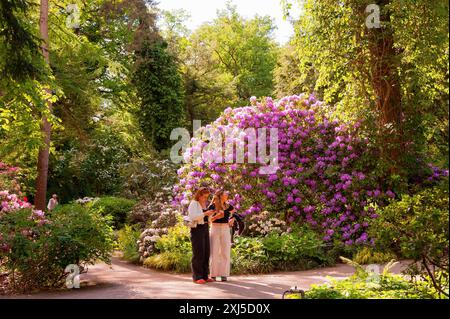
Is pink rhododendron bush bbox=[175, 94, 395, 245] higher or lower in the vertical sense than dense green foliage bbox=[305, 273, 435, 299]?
higher

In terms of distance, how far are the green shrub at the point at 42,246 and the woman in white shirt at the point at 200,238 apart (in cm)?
160

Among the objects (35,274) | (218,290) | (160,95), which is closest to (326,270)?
(218,290)

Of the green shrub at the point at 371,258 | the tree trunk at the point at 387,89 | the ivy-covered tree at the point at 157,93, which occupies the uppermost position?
the ivy-covered tree at the point at 157,93

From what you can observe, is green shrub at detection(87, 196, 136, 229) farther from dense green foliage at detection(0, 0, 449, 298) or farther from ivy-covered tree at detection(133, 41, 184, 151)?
ivy-covered tree at detection(133, 41, 184, 151)

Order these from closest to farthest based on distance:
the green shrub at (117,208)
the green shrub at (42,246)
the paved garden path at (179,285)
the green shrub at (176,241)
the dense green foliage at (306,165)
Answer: the dense green foliage at (306,165) < the paved garden path at (179,285) < the green shrub at (42,246) < the green shrub at (176,241) < the green shrub at (117,208)

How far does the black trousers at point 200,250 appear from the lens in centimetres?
977

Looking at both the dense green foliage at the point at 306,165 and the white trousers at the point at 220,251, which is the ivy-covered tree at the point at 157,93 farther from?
the white trousers at the point at 220,251

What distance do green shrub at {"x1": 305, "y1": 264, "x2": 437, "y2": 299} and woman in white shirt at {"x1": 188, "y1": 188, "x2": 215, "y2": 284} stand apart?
108 inches

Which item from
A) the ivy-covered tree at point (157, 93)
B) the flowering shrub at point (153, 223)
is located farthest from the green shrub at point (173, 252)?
the ivy-covered tree at point (157, 93)

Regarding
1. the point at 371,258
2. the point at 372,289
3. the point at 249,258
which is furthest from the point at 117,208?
the point at 372,289

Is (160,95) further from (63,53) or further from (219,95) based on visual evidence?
(63,53)

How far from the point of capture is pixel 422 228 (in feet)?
19.9

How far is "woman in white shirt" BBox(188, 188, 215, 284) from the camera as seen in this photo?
9672mm

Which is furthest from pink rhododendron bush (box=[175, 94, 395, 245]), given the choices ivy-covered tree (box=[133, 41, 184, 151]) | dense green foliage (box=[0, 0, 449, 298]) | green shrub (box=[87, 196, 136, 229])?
ivy-covered tree (box=[133, 41, 184, 151])
